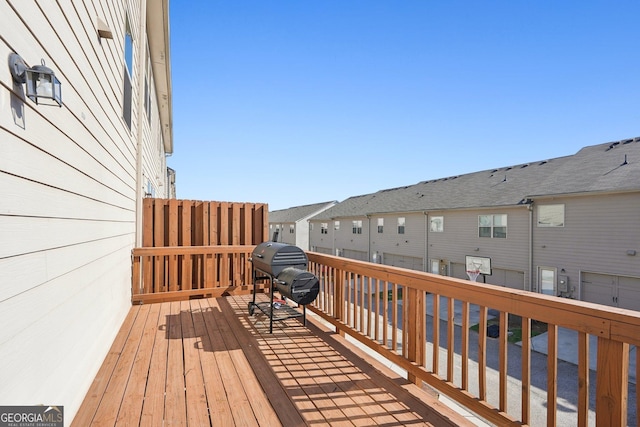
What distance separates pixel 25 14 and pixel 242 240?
4.97m

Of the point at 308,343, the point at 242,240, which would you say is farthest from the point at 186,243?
the point at 308,343

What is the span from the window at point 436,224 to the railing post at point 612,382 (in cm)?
1595

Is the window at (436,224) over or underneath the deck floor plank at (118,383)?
over

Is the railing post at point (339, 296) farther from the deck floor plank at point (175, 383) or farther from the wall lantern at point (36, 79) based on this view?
the wall lantern at point (36, 79)

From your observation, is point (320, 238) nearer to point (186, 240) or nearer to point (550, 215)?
point (550, 215)

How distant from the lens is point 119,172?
3.67m

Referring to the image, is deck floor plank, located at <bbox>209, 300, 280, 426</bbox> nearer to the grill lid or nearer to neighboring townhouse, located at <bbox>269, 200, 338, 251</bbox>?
the grill lid

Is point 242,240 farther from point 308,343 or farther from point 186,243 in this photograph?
point 308,343

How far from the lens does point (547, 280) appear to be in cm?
1246

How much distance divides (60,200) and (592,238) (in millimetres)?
14812

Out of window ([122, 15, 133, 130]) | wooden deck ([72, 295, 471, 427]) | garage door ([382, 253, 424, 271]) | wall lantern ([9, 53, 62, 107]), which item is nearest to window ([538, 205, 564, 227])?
garage door ([382, 253, 424, 271])

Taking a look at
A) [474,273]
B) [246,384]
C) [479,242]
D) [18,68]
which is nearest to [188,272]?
[246,384]

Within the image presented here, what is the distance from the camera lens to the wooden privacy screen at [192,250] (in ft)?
16.5

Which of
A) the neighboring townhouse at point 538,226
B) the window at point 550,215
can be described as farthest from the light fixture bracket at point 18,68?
the window at point 550,215
